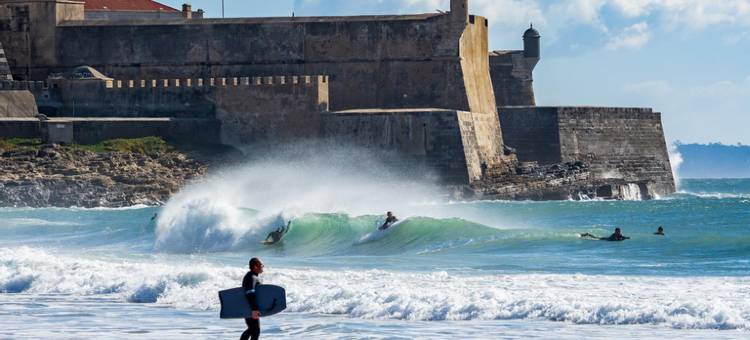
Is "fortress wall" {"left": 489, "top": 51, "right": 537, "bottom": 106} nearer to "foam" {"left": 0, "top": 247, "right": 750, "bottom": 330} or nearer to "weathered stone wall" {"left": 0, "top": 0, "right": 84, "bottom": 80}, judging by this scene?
"weathered stone wall" {"left": 0, "top": 0, "right": 84, "bottom": 80}

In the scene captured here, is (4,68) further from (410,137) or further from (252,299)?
(252,299)

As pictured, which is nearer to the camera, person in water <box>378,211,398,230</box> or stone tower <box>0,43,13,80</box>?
person in water <box>378,211,398,230</box>

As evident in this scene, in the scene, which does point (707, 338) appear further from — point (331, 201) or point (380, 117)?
point (380, 117)

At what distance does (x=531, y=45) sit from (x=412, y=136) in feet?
45.6

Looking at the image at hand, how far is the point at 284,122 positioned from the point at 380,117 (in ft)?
7.14

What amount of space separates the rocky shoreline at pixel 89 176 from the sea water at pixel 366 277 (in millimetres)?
3591

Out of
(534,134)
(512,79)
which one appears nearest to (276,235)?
(534,134)

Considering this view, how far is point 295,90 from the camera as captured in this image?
4109cm

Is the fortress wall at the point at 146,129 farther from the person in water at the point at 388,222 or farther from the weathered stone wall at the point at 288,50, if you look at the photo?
the person in water at the point at 388,222

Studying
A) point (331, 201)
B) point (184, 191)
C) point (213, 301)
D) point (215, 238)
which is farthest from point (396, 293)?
point (184, 191)

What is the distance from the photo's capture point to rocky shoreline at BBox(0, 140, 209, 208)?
38.1m

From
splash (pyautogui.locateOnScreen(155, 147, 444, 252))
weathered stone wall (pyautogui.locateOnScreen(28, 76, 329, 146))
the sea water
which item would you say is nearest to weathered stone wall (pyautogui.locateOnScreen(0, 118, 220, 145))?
weathered stone wall (pyautogui.locateOnScreen(28, 76, 329, 146))

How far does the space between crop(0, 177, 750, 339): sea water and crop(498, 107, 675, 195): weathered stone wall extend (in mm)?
13525

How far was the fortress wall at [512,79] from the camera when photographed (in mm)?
52562
